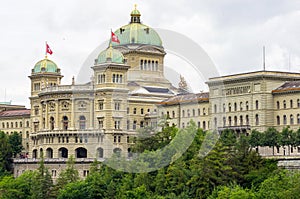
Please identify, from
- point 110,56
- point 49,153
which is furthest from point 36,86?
point 110,56

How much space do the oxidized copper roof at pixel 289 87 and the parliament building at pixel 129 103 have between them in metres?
0.17

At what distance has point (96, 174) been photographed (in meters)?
129

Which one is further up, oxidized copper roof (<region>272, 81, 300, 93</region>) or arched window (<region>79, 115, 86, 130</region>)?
oxidized copper roof (<region>272, 81, 300, 93</region>)

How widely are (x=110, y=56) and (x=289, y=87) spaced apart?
1287 inches

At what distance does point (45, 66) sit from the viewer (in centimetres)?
17338

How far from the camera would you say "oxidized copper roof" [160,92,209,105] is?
155 metres

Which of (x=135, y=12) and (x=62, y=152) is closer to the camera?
(x=62, y=152)

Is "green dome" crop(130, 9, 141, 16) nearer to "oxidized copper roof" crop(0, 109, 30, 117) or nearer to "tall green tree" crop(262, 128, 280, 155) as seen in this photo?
"oxidized copper roof" crop(0, 109, 30, 117)

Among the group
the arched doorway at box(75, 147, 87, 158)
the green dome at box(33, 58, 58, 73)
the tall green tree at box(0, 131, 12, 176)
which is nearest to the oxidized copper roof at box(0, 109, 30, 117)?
the green dome at box(33, 58, 58, 73)

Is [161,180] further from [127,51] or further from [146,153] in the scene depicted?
[127,51]

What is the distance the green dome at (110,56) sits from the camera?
158m

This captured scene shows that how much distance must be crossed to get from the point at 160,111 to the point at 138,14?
76.9 ft

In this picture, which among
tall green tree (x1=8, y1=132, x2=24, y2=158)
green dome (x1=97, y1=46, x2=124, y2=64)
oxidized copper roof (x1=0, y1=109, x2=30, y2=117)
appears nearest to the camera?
green dome (x1=97, y1=46, x2=124, y2=64)

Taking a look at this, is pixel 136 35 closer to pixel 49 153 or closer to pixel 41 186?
pixel 49 153
